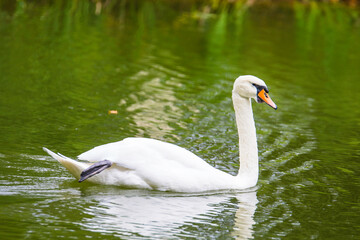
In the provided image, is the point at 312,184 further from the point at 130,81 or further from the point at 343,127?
the point at 130,81

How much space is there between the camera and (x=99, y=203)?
5.97 m

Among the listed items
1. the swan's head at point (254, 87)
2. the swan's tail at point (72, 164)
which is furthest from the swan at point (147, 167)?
the swan's head at point (254, 87)

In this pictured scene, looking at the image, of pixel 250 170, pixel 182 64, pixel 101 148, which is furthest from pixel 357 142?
pixel 182 64

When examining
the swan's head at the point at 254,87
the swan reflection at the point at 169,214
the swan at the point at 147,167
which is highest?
the swan's head at the point at 254,87

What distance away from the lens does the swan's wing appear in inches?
248

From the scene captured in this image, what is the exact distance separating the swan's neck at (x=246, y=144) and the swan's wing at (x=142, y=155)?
554 millimetres

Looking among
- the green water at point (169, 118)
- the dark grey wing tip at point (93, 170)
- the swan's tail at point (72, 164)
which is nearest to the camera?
the green water at point (169, 118)

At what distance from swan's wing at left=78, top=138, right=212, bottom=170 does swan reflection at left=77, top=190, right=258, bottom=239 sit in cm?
27

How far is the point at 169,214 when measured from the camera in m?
5.82

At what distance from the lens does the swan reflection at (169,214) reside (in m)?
5.41

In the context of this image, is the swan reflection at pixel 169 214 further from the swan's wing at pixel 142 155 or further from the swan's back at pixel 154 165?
the swan's wing at pixel 142 155

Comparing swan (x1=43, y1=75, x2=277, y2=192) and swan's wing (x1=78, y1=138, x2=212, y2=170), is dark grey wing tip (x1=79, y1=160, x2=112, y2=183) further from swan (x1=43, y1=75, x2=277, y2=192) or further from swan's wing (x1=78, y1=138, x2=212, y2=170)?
swan's wing (x1=78, y1=138, x2=212, y2=170)

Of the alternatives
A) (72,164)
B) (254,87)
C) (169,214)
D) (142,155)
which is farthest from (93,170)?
(254,87)

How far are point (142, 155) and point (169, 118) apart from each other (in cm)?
319
